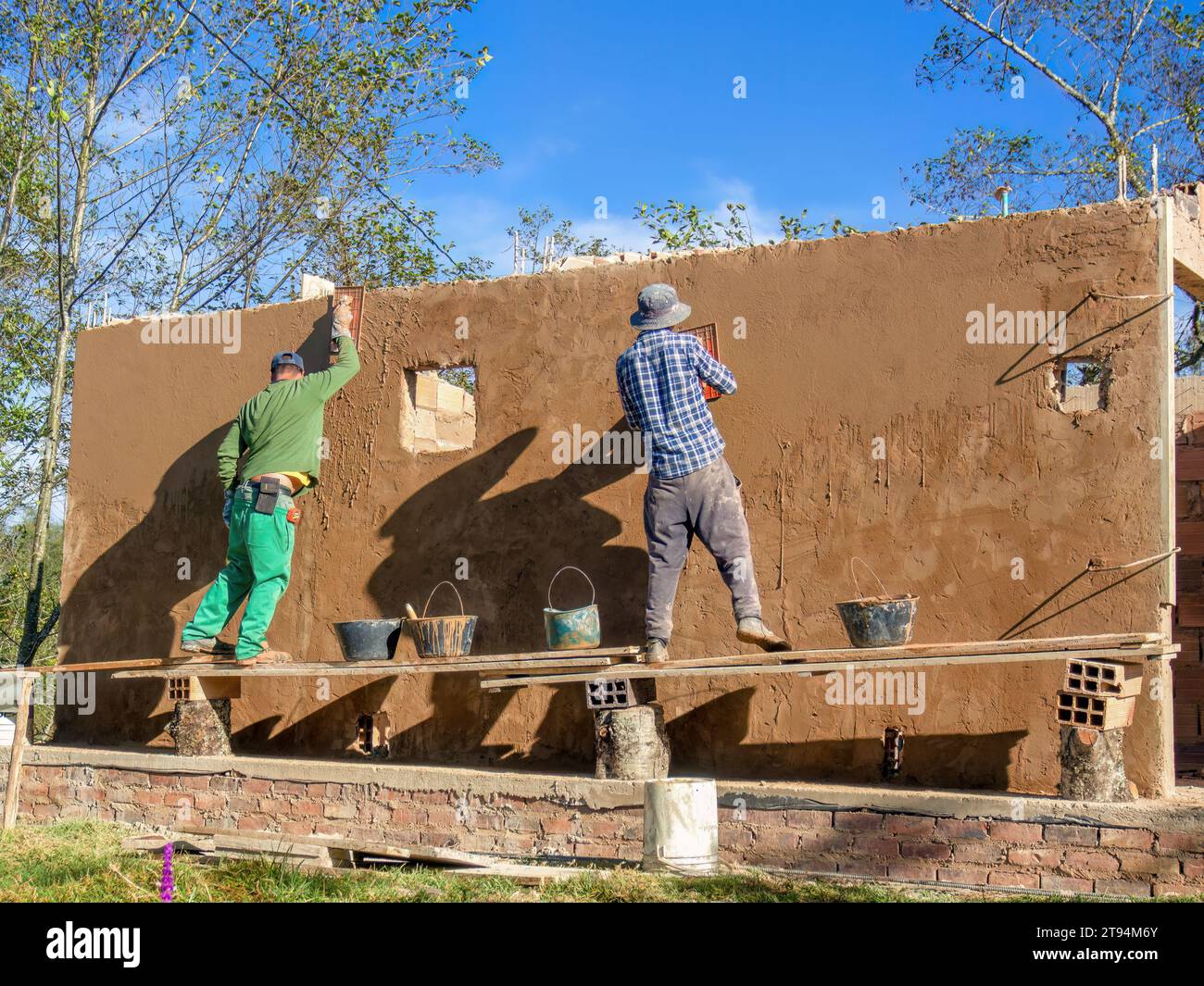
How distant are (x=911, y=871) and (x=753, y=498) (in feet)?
6.79

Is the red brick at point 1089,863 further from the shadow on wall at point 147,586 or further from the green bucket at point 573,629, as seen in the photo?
the shadow on wall at point 147,586

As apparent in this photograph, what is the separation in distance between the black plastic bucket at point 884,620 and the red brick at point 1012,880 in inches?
41.5

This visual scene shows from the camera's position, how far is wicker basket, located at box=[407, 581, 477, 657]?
681 centimetres

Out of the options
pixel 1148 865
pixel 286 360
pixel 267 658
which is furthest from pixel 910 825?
pixel 286 360

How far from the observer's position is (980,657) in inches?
215

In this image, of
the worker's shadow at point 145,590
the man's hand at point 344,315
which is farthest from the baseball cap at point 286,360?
the worker's shadow at point 145,590

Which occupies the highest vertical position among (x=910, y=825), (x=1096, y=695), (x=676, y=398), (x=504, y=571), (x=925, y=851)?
(x=676, y=398)

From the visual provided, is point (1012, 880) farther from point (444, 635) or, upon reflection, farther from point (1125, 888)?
point (444, 635)

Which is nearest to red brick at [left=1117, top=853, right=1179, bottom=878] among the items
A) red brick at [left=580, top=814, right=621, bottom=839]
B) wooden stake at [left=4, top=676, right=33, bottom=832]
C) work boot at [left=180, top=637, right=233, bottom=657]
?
red brick at [left=580, top=814, right=621, bottom=839]

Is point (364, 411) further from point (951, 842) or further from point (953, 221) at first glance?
point (951, 842)

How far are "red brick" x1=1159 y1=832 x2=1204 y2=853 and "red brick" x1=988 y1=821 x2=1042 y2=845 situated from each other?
18.7 inches

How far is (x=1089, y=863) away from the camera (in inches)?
200

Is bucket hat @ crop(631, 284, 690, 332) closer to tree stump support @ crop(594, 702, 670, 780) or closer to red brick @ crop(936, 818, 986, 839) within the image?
tree stump support @ crop(594, 702, 670, 780)
